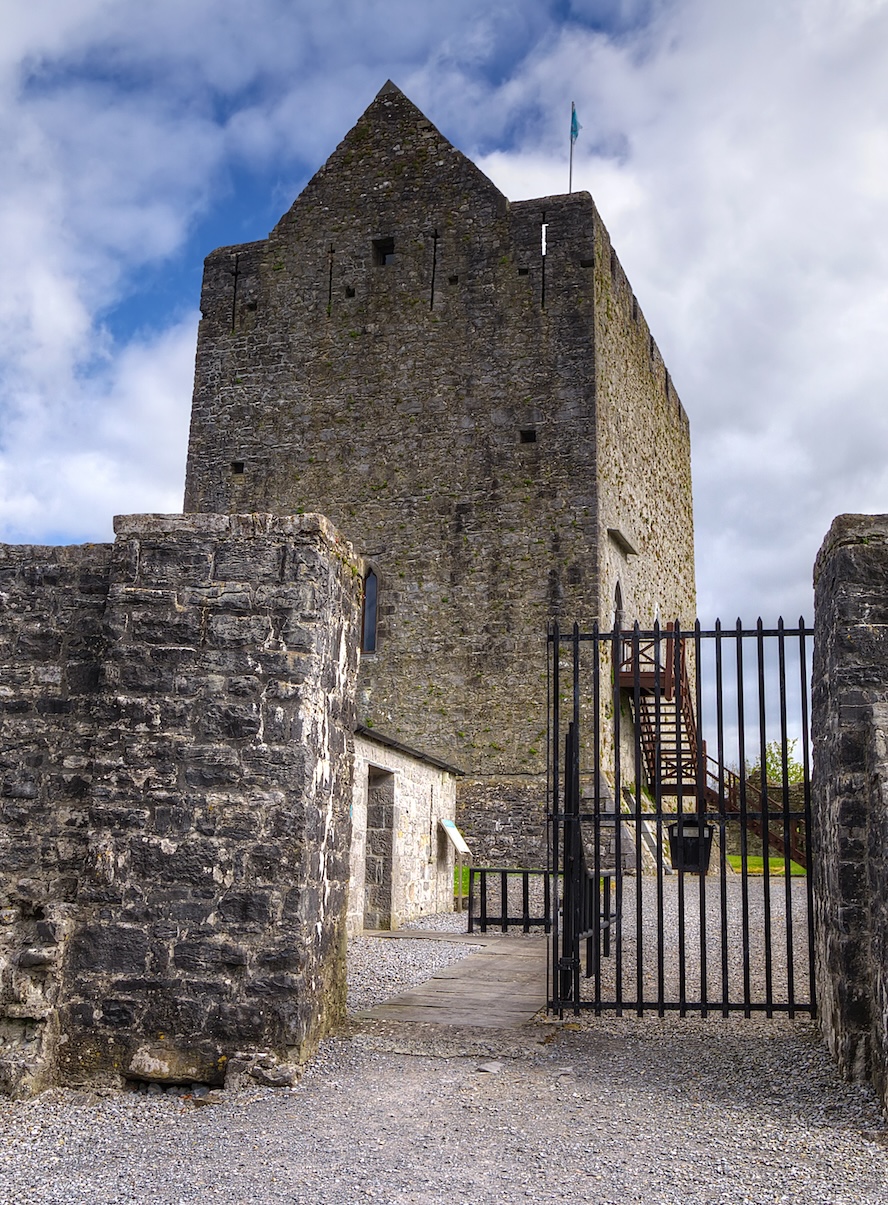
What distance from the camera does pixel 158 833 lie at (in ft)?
18.0

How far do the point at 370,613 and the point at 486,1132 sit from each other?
573 inches

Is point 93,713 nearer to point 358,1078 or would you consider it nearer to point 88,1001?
point 88,1001

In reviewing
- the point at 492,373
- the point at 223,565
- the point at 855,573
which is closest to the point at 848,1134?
the point at 855,573

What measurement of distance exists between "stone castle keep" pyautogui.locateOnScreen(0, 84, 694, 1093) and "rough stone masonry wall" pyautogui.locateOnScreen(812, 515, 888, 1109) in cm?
259

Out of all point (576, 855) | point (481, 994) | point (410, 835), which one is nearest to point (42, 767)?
point (576, 855)

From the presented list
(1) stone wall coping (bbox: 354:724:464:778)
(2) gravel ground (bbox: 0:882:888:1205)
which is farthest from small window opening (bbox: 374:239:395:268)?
(2) gravel ground (bbox: 0:882:888:1205)

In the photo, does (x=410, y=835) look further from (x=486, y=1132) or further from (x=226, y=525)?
(x=486, y=1132)

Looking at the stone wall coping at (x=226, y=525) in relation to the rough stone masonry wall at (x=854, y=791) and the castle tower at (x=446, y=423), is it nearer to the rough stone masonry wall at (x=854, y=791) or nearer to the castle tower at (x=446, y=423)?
the rough stone masonry wall at (x=854, y=791)

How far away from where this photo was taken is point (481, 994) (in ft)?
24.8

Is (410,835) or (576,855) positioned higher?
(576,855)

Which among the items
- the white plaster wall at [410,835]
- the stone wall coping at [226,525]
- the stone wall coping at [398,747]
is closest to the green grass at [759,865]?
the stone wall coping at [398,747]

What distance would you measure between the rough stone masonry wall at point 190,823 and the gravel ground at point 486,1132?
32 cm

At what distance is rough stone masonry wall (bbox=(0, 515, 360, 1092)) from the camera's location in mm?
5285

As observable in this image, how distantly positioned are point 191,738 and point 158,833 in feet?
1.64
